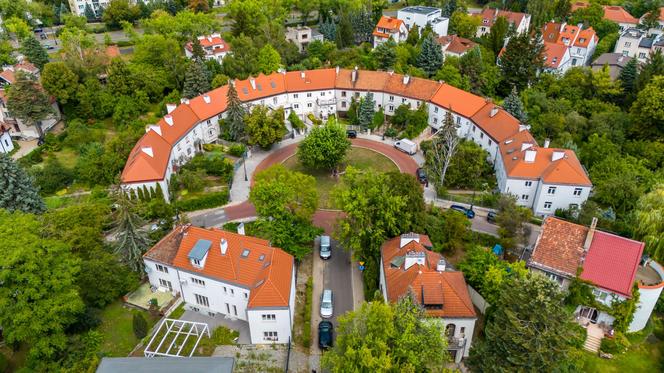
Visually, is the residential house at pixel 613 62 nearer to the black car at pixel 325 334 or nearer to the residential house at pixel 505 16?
the residential house at pixel 505 16

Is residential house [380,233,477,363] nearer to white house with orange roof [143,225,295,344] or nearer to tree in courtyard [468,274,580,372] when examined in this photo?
tree in courtyard [468,274,580,372]

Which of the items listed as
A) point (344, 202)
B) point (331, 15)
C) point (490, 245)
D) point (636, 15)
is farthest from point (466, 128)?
point (636, 15)

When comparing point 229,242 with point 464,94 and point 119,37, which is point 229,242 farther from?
point 119,37

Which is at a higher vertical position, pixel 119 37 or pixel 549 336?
pixel 119 37

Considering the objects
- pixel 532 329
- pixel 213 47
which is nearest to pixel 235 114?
pixel 213 47

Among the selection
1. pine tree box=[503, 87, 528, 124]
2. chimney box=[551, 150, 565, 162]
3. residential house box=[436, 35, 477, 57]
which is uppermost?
residential house box=[436, 35, 477, 57]

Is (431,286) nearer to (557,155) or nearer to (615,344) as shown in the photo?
(615,344)

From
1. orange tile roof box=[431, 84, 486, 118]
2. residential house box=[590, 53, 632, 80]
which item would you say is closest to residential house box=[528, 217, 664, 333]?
orange tile roof box=[431, 84, 486, 118]
